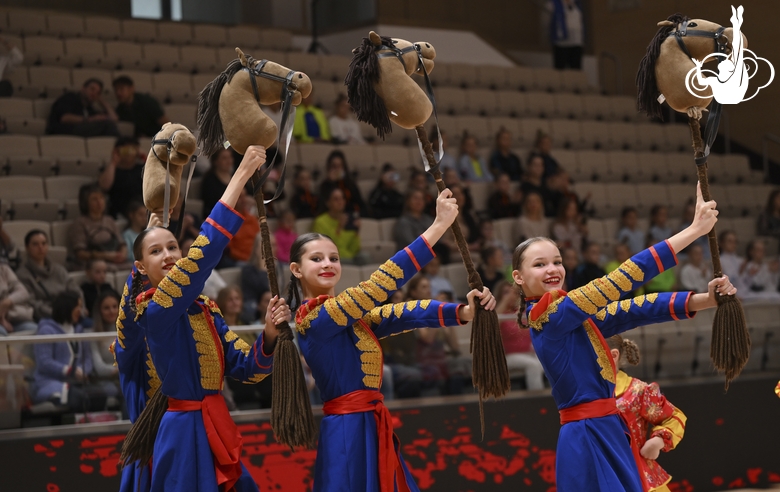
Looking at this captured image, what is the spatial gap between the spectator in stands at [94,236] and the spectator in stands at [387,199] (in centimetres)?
220

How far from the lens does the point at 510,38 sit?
12539mm

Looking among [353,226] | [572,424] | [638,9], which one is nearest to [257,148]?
[572,424]

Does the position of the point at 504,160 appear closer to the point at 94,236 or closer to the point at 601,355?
the point at 94,236

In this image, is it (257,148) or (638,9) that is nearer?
(257,148)

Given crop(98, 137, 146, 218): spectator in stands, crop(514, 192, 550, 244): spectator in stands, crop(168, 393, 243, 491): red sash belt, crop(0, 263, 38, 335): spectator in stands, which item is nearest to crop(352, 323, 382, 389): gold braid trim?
crop(168, 393, 243, 491): red sash belt

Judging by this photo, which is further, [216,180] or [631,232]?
[631,232]

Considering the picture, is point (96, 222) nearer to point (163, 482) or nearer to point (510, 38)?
point (163, 482)

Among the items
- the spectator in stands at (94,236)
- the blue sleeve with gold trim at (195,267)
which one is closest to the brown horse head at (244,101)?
the blue sleeve with gold trim at (195,267)

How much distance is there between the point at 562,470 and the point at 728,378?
0.62m

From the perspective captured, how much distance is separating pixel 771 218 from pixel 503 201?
2821 millimetres

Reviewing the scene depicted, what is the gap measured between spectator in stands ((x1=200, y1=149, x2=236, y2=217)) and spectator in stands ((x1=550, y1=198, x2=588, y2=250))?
274cm

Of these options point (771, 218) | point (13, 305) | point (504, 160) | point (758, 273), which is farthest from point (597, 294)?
point (771, 218)

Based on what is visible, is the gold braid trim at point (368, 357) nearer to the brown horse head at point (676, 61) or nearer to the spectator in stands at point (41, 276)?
the brown horse head at point (676, 61)

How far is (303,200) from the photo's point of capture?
7.25 metres
